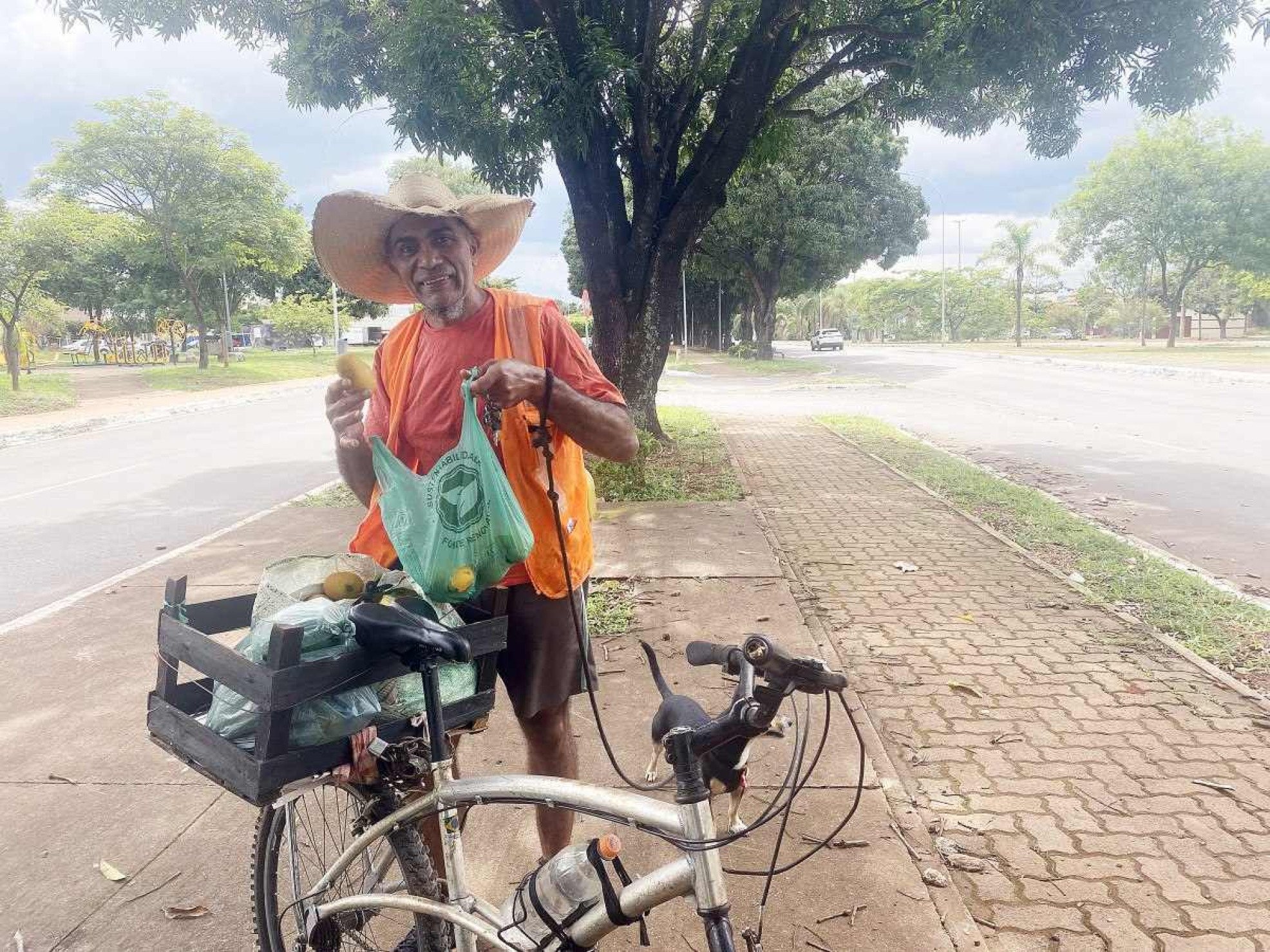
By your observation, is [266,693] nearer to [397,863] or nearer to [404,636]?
[404,636]

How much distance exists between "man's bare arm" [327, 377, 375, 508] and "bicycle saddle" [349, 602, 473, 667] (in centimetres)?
68

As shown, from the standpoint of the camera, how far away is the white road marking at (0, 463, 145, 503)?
9.28m

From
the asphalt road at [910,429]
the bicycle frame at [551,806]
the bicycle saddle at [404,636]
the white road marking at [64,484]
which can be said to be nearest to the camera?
the bicycle frame at [551,806]

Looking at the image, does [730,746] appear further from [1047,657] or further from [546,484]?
[1047,657]

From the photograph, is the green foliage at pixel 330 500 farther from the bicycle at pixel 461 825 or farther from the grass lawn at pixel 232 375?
the grass lawn at pixel 232 375

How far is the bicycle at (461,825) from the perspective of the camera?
53.6 inches

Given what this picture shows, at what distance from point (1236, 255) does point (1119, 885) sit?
3987 cm

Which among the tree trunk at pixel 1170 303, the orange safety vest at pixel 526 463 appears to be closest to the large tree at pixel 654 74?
the orange safety vest at pixel 526 463

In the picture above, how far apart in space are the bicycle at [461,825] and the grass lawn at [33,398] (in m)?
19.8

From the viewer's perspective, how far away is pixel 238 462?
37.8ft

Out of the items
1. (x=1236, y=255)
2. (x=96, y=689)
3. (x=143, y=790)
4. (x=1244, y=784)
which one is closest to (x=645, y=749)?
(x=143, y=790)

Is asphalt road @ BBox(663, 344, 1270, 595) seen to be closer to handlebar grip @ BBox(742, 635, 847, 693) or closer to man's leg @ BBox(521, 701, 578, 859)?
man's leg @ BBox(521, 701, 578, 859)

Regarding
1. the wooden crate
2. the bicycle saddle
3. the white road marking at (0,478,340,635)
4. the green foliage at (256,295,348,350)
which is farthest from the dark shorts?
the green foliage at (256,295,348,350)

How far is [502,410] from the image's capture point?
2.02 m
